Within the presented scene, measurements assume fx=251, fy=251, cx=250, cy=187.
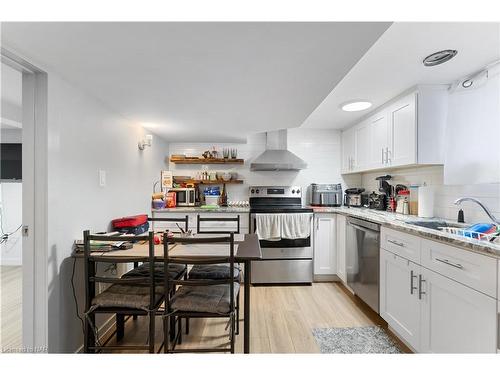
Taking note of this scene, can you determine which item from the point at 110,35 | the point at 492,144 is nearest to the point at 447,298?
the point at 492,144

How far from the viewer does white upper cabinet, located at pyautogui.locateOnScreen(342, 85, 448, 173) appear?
228cm

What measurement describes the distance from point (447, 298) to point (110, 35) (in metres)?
2.33

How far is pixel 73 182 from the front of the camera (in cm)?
182

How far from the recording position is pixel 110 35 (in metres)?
1.17

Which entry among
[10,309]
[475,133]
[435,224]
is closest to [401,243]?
[435,224]

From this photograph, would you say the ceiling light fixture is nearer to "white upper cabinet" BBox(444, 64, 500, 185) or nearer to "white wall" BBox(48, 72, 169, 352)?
"white upper cabinet" BBox(444, 64, 500, 185)

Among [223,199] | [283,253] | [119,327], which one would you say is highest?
[223,199]

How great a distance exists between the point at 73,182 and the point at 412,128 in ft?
9.48

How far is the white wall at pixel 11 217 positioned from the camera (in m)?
2.64

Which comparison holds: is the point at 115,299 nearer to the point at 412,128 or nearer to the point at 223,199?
the point at 223,199

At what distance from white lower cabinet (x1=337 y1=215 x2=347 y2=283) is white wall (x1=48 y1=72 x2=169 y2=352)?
2563 mm

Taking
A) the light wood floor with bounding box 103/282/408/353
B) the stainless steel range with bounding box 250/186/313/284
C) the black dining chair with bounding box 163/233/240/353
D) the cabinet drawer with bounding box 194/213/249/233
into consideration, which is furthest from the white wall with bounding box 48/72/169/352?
the stainless steel range with bounding box 250/186/313/284
